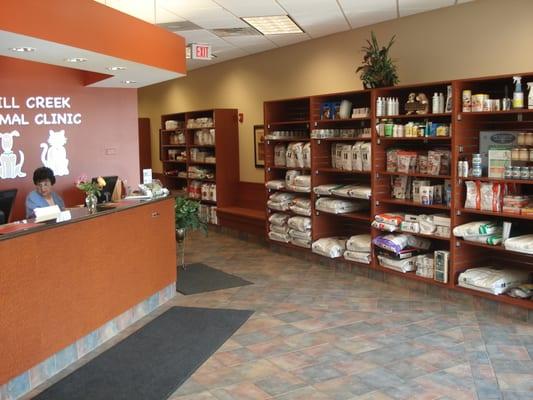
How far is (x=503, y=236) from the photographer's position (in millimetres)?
5230

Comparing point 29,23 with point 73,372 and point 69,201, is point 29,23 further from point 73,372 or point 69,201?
point 69,201

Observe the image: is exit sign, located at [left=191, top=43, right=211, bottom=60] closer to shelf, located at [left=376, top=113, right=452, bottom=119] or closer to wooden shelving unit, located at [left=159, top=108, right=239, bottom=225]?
shelf, located at [left=376, top=113, right=452, bottom=119]

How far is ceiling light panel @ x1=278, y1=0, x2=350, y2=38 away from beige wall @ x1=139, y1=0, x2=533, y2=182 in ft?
0.97

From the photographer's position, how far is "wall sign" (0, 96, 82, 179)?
19.8 feet

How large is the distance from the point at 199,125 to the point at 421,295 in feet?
18.8

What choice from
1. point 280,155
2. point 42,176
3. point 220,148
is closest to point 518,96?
point 280,155

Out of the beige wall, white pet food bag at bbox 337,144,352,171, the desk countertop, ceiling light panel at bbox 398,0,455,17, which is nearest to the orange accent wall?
the desk countertop

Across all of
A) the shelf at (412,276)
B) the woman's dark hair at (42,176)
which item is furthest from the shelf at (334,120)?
the woman's dark hair at (42,176)

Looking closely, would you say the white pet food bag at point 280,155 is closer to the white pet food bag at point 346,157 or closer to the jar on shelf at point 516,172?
the white pet food bag at point 346,157

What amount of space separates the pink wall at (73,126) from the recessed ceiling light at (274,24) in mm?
1970

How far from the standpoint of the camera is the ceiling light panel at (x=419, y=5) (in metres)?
6.04

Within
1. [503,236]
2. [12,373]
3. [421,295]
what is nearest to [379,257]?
[421,295]

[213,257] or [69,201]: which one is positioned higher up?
[69,201]

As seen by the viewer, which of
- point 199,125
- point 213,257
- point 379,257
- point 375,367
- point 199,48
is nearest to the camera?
point 375,367
